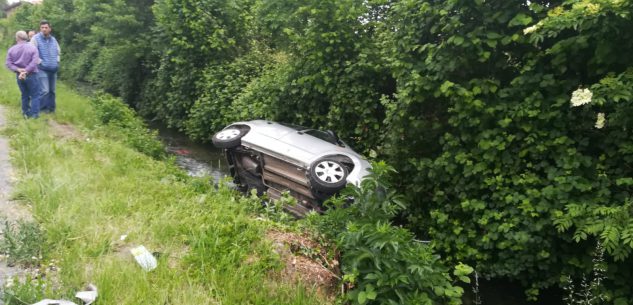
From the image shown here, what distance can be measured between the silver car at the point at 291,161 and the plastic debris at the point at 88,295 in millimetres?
3459

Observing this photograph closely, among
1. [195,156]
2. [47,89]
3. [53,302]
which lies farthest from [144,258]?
[195,156]

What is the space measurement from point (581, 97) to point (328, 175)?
326cm

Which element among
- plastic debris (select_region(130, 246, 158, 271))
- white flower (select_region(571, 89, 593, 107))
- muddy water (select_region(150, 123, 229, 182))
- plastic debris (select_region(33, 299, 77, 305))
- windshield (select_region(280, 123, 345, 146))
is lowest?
muddy water (select_region(150, 123, 229, 182))

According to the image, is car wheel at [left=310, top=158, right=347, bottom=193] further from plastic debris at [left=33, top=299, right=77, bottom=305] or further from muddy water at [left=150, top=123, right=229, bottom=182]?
plastic debris at [left=33, top=299, right=77, bottom=305]

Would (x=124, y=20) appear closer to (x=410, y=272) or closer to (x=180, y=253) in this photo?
(x=180, y=253)

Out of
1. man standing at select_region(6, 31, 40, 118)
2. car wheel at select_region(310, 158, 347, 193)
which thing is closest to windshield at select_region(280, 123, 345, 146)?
car wheel at select_region(310, 158, 347, 193)

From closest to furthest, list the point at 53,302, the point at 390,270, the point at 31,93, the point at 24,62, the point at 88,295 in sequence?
the point at 53,302, the point at 88,295, the point at 390,270, the point at 24,62, the point at 31,93

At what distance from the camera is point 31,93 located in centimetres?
870

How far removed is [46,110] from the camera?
9.65 meters

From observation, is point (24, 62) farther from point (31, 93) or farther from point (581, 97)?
point (581, 97)

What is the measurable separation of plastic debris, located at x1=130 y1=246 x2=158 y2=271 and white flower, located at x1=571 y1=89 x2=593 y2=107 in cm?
435

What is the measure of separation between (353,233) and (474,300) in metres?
2.74

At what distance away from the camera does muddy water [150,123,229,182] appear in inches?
399

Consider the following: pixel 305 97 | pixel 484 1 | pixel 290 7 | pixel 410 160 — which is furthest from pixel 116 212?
pixel 290 7
